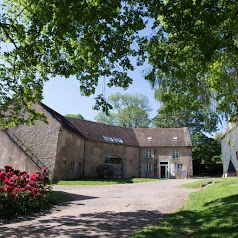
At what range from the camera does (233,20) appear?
633cm

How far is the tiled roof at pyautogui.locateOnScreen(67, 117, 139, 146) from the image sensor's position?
108 feet

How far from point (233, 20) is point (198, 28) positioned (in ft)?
2.68

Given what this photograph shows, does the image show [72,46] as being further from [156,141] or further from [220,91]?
[156,141]

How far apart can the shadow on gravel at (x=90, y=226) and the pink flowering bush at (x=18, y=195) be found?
56.0 inches

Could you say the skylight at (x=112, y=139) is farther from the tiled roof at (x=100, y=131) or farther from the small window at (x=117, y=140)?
the tiled roof at (x=100, y=131)

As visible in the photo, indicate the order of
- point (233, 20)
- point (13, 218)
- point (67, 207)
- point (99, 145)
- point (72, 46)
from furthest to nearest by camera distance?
point (99, 145), point (67, 207), point (13, 218), point (72, 46), point (233, 20)

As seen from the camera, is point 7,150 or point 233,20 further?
point 7,150

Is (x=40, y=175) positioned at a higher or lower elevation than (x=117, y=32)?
lower

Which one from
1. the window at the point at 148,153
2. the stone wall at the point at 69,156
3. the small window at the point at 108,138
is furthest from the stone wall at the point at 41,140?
the window at the point at 148,153

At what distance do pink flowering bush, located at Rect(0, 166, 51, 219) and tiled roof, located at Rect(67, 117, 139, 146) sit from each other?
2113 cm

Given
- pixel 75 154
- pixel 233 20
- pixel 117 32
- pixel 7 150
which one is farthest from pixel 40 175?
pixel 75 154

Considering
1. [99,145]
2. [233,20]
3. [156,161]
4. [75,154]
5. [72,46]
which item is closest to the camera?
[233,20]

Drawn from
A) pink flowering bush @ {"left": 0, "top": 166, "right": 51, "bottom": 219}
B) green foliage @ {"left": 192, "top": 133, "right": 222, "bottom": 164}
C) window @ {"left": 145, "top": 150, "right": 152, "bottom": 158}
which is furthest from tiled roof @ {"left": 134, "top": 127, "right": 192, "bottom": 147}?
pink flowering bush @ {"left": 0, "top": 166, "right": 51, "bottom": 219}

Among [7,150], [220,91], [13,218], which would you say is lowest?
[13,218]
